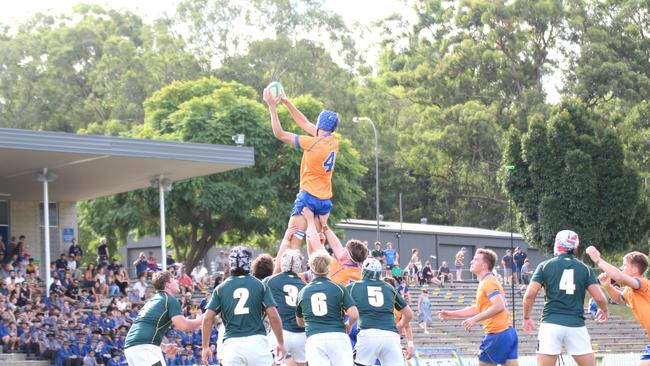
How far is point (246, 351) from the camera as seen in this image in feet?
42.3

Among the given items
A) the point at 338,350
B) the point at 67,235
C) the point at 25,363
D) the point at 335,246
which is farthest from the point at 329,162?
the point at 67,235

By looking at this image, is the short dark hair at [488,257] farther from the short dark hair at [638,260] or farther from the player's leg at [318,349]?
the player's leg at [318,349]

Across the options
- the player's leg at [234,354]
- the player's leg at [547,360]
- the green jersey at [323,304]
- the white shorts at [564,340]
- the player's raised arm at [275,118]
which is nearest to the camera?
the player's leg at [234,354]

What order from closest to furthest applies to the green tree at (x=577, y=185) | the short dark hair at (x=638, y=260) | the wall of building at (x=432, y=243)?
the short dark hair at (x=638, y=260)
the green tree at (x=577, y=185)
the wall of building at (x=432, y=243)

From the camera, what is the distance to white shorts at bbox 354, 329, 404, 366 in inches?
551

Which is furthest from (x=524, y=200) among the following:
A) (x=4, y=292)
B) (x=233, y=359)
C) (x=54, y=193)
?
(x=233, y=359)

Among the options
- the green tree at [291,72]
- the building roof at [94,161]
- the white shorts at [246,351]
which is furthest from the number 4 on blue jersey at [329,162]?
the green tree at [291,72]

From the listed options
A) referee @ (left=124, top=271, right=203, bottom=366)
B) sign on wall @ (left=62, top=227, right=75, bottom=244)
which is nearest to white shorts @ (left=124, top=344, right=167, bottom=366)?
referee @ (left=124, top=271, right=203, bottom=366)

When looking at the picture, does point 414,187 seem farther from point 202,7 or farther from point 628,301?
point 628,301

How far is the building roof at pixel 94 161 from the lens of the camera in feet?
98.0

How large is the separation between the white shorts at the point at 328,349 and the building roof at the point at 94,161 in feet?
57.4

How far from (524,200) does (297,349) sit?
45.7m

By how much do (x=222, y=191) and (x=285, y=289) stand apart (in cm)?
3378

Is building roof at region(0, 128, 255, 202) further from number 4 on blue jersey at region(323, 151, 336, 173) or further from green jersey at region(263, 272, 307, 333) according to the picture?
green jersey at region(263, 272, 307, 333)
